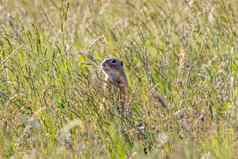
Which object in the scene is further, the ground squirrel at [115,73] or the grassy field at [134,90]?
the ground squirrel at [115,73]

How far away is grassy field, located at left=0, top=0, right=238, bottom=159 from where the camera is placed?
458cm

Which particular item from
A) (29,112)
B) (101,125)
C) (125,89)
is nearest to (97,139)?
(101,125)

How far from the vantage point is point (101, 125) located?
4.93 meters

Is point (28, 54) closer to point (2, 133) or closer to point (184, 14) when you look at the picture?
point (2, 133)

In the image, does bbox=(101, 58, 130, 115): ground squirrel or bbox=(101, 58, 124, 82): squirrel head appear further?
bbox=(101, 58, 124, 82): squirrel head

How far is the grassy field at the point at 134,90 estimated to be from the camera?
4.58m

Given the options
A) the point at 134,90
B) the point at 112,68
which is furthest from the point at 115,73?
the point at 134,90

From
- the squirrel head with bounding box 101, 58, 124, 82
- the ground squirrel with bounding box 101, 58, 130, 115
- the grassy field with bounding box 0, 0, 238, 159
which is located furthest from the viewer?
the squirrel head with bounding box 101, 58, 124, 82

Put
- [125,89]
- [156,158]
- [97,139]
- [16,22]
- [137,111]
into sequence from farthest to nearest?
[16,22] < [125,89] < [137,111] < [97,139] < [156,158]

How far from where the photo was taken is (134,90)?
551cm

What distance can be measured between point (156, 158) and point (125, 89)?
176cm

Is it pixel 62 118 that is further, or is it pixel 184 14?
pixel 184 14

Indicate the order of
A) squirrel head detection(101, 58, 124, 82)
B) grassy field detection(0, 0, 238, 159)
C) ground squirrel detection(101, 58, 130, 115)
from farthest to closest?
squirrel head detection(101, 58, 124, 82)
ground squirrel detection(101, 58, 130, 115)
grassy field detection(0, 0, 238, 159)

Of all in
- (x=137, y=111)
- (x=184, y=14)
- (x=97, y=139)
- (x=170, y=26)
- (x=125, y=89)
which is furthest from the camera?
(x=184, y=14)
